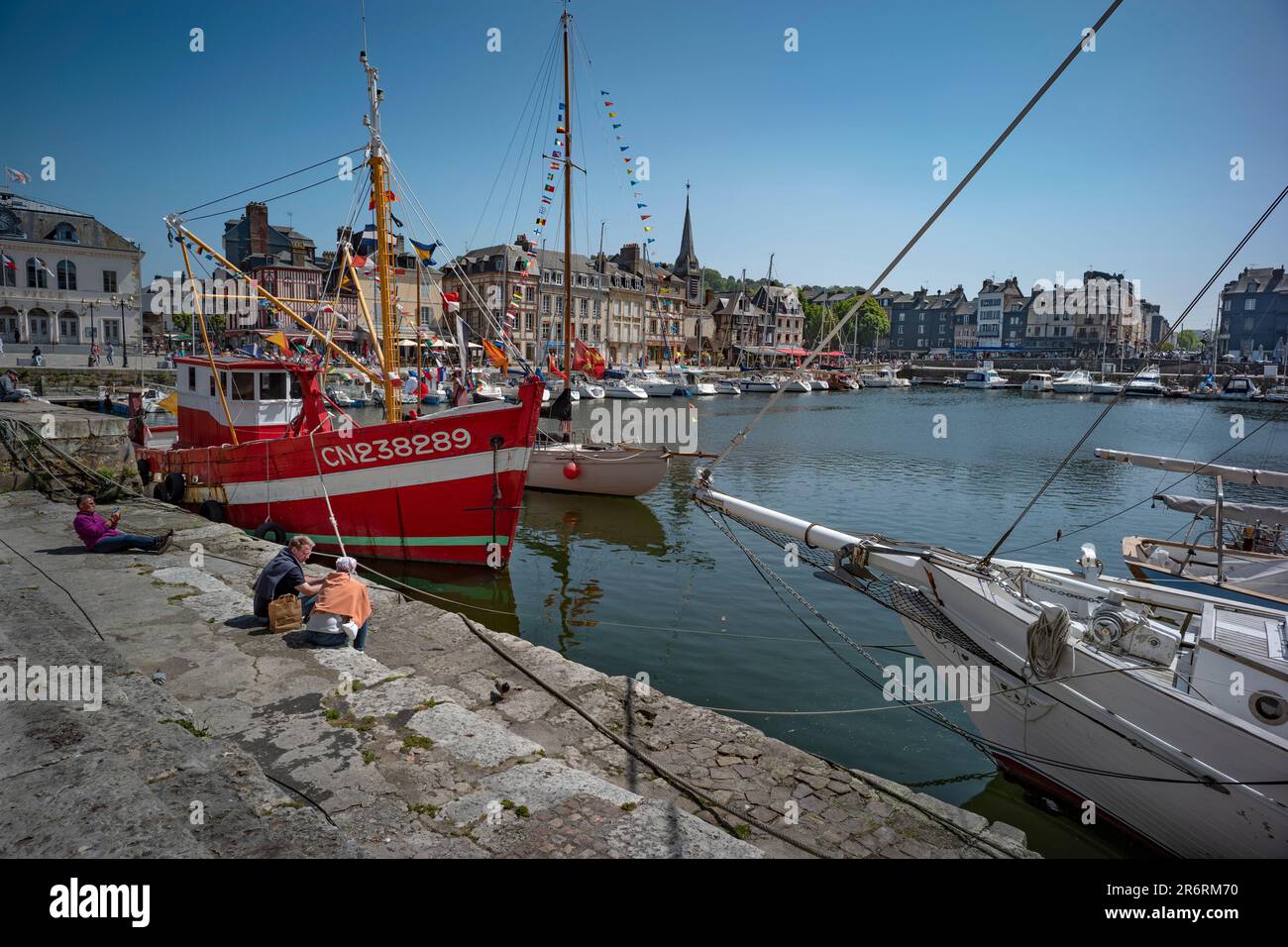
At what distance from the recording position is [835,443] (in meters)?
40.8

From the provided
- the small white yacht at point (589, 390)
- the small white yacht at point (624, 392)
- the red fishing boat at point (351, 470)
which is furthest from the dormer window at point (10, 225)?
the red fishing boat at point (351, 470)

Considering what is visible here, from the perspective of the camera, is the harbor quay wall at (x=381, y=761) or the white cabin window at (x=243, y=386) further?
the white cabin window at (x=243, y=386)

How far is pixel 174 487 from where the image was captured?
1780 cm

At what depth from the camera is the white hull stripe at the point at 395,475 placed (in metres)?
14.9

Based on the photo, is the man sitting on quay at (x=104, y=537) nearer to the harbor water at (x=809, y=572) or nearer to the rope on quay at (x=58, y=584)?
the rope on quay at (x=58, y=584)

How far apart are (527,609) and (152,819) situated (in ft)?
35.1

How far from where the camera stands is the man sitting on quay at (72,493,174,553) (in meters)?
10.4

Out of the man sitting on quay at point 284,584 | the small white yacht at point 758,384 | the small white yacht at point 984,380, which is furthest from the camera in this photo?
the small white yacht at point 984,380

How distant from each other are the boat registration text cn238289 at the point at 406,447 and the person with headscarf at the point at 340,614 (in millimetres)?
6816

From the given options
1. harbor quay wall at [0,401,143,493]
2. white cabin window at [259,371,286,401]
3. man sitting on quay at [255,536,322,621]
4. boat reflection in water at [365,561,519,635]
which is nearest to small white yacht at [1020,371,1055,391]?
boat reflection in water at [365,561,519,635]
